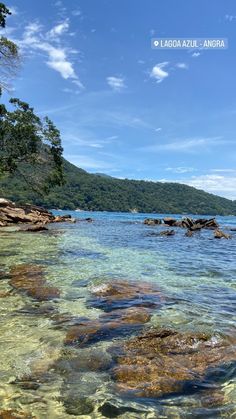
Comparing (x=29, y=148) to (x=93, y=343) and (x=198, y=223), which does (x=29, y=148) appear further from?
(x=93, y=343)

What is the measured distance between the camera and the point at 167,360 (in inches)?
250

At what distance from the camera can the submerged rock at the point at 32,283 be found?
1083 centimetres

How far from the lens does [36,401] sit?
4930 millimetres

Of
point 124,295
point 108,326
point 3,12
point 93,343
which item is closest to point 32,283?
point 124,295

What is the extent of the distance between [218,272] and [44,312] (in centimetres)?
974

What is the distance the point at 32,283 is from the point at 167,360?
692 centimetres

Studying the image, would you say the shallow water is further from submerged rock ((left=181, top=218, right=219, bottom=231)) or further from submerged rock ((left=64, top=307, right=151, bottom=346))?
submerged rock ((left=181, top=218, right=219, bottom=231))

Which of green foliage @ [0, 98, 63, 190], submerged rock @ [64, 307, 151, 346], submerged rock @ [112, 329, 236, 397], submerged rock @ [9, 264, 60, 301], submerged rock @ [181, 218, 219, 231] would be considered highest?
green foliage @ [0, 98, 63, 190]

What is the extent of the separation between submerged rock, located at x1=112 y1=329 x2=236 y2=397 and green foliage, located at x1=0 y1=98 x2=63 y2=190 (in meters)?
38.5

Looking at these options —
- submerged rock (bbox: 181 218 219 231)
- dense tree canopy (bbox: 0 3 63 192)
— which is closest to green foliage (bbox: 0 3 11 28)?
dense tree canopy (bbox: 0 3 63 192)

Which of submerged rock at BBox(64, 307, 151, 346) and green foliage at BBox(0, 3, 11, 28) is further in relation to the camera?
green foliage at BBox(0, 3, 11, 28)

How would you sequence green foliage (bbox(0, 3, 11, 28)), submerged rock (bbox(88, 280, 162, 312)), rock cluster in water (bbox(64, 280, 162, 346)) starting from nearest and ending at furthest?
rock cluster in water (bbox(64, 280, 162, 346)), submerged rock (bbox(88, 280, 162, 312)), green foliage (bbox(0, 3, 11, 28))

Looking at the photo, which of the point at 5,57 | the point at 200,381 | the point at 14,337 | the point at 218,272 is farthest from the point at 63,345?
the point at 5,57

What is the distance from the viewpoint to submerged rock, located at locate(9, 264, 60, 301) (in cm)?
1083
